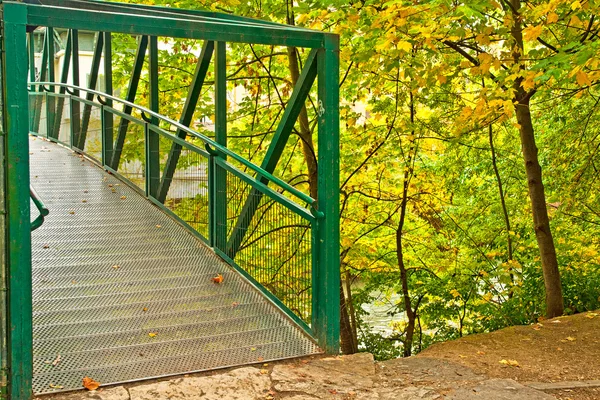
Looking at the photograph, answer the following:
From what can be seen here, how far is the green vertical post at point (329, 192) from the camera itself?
5.32 metres

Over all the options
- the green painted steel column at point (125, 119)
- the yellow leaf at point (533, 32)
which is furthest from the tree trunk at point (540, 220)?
the green painted steel column at point (125, 119)

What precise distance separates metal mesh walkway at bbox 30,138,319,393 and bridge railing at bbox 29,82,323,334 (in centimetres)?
19

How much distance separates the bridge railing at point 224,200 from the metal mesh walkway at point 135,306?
19 cm

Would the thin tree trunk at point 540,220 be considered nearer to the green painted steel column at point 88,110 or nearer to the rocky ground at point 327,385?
the rocky ground at point 327,385

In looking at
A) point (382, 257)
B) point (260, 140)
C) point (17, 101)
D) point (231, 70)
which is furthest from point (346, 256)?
point (17, 101)

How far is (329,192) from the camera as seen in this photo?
5.33 metres

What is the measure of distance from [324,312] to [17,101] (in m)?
2.73

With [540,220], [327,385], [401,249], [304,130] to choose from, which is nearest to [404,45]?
[327,385]

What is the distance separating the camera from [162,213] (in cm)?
829

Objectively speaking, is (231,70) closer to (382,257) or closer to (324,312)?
(382,257)

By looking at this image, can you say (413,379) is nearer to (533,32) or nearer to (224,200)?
(224,200)

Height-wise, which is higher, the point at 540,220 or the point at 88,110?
the point at 88,110

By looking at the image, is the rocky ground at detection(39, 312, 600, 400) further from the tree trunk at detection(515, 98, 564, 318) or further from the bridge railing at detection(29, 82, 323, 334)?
the tree trunk at detection(515, 98, 564, 318)

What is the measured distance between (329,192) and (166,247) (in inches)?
97.8
